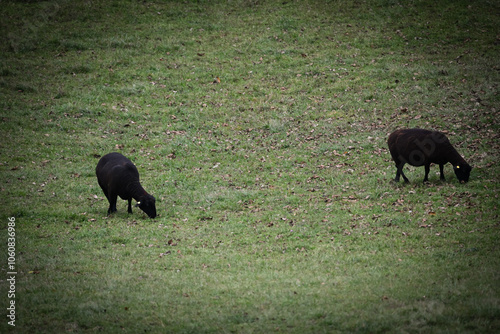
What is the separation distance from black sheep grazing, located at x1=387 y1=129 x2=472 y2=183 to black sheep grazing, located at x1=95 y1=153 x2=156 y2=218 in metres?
9.47

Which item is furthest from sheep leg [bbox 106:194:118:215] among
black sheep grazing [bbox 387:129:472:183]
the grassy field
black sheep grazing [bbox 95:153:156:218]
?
→ black sheep grazing [bbox 387:129:472:183]

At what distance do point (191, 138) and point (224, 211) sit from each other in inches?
317

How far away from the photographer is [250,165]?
2023 cm

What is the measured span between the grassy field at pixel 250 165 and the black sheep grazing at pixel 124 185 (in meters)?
0.66

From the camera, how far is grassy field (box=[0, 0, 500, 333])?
9.61 m

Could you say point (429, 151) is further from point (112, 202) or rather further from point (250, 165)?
point (112, 202)

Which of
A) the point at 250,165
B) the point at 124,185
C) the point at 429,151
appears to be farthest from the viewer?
the point at 250,165

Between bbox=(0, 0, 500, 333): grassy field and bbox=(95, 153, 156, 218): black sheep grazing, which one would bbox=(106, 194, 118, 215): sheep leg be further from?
bbox=(0, 0, 500, 333): grassy field

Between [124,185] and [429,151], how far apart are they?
433 inches

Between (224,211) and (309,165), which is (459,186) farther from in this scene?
(224,211)

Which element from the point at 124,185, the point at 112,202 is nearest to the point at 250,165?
the point at 124,185

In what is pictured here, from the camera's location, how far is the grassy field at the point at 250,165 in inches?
378

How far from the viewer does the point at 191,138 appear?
23.1 metres

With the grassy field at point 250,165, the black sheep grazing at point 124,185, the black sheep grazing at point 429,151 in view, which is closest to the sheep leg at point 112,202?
the black sheep grazing at point 124,185
